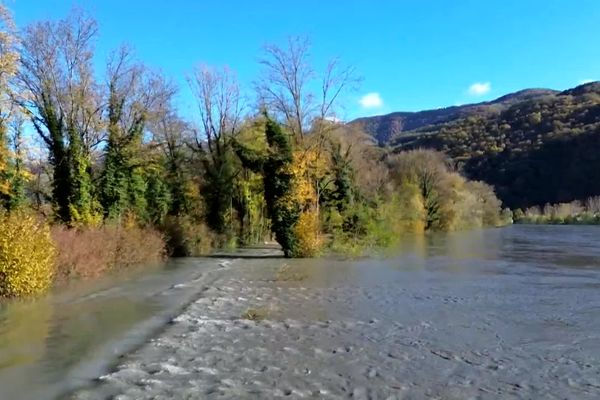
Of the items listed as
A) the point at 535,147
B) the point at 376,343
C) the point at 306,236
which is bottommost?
the point at 376,343

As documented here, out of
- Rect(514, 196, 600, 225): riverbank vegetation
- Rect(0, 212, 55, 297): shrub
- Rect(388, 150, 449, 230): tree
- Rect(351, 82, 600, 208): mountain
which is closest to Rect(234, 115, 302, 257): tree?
Rect(0, 212, 55, 297): shrub

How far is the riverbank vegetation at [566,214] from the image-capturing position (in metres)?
80.9

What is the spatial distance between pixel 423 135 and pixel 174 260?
126 m

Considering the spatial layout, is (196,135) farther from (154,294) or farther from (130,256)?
(154,294)

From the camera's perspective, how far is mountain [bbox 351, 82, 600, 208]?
97.9m

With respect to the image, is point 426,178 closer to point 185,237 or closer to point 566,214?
point 566,214

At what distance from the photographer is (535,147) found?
349ft

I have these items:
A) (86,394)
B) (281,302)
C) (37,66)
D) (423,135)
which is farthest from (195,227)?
(423,135)

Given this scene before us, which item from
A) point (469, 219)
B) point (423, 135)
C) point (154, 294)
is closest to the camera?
point (154, 294)

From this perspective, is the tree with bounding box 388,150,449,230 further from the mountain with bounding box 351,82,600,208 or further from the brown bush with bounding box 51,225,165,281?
the brown bush with bounding box 51,225,165,281

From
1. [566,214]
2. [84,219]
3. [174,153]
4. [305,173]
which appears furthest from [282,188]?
[566,214]

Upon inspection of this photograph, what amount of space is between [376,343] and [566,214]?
8447 cm

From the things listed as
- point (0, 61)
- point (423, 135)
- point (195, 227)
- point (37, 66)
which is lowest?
point (195, 227)

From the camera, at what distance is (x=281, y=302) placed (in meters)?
15.9
